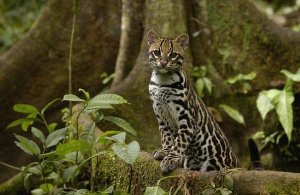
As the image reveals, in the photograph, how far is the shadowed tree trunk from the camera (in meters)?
9.14

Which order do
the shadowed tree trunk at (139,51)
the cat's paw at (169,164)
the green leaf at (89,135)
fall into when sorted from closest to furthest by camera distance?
1. the cat's paw at (169,164)
2. the green leaf at (89,135)
3. the shadowed tree trunk at (139,51)

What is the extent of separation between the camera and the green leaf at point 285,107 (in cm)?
830

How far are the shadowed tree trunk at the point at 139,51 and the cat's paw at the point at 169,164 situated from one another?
8.03 feet

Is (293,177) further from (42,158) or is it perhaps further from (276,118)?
(276,118)

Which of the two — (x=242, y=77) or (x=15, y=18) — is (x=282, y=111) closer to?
(x=242, y=77)

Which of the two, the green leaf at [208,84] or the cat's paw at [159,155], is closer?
the cat's paw at [159,155]

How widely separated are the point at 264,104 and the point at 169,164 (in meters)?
3.07

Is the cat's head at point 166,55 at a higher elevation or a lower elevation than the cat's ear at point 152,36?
lower

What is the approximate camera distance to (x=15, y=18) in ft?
53.9

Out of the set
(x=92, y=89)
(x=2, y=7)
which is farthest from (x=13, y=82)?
(x=2, y=7)

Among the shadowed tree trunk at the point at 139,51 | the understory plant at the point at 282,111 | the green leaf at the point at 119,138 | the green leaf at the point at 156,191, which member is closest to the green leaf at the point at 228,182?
the green leaf at the point at 156,191

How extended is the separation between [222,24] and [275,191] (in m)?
4.72

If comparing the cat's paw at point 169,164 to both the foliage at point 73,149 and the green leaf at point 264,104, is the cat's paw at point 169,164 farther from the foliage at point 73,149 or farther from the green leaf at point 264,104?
the green leaf at point 264,104

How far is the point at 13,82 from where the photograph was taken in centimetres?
966
